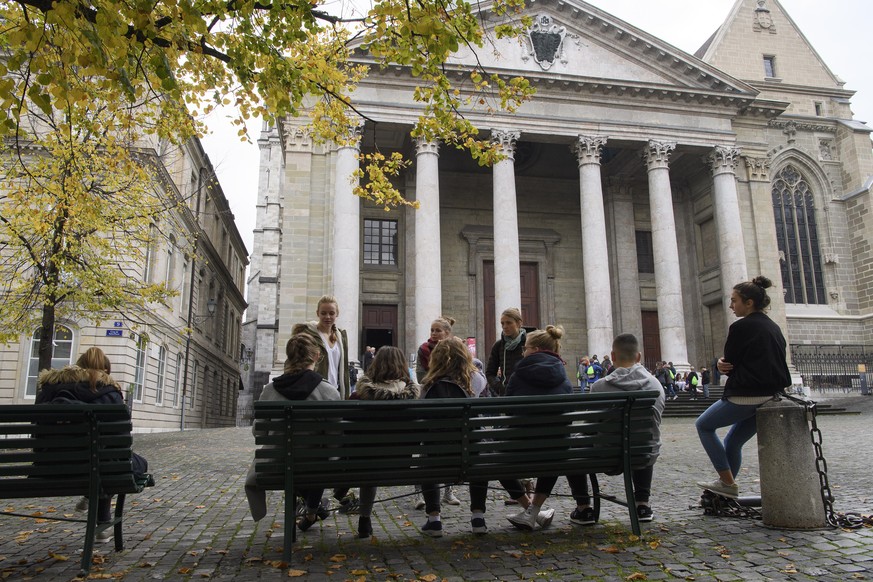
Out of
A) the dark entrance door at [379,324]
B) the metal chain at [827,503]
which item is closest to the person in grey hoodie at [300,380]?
the metal chain at [827,503]

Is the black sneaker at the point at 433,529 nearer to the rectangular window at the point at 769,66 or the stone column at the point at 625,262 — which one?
the stone column at the point at 625,262

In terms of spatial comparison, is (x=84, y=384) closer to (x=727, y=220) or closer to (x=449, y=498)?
(x=449, y=498)

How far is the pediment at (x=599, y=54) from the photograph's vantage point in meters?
26.3

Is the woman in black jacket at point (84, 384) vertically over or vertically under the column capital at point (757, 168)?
under

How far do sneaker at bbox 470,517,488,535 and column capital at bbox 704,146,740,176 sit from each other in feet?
84.0

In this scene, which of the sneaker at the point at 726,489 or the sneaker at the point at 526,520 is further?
the sneaker at the point at 726,489

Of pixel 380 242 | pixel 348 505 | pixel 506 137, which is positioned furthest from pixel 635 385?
pixel 380 242

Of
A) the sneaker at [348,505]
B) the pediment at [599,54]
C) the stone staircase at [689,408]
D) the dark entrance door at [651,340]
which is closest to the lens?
the sneaker at [348,505]

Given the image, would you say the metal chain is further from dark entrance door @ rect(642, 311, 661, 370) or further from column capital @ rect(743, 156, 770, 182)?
column capital @ rect(743, 156, 770, 182)

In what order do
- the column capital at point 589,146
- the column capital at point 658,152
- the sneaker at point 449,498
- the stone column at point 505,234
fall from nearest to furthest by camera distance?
the sneaker at point 449,498
the stone column at point 505,234
the column capital at point 589,146
the column capital at point 658,152

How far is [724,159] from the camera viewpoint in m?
27.0

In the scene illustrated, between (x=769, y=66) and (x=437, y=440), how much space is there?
38.0 m

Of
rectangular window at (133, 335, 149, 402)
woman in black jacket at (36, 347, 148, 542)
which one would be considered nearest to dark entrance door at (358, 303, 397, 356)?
rectangular window at (133, 335, 149, 402)

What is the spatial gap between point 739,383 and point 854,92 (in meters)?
37.5
